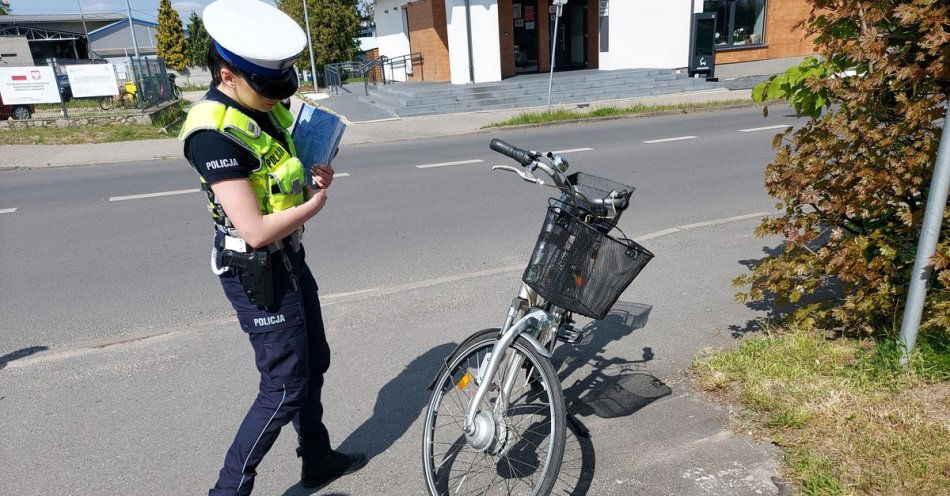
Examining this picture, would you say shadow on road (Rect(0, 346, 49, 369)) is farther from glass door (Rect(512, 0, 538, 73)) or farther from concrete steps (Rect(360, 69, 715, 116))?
glass door (Rect(512, 0, 538, 73))

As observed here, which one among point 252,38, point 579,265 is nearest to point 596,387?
point 579,265

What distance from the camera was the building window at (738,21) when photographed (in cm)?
2356

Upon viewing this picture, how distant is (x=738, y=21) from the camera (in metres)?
23.8

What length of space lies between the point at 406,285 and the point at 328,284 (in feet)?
2.35

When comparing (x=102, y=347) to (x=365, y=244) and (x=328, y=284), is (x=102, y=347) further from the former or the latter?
(x=365, y=244)

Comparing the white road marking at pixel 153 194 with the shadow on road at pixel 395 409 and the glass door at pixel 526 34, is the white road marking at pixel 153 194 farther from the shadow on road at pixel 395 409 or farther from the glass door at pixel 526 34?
the glass door at pixel 526 34

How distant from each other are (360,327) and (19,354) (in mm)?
2310

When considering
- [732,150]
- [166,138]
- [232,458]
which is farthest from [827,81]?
[166,138]

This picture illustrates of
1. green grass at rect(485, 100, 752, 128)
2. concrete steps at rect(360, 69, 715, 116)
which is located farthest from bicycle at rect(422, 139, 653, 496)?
concrete steps at rect(360, 69, 715, 116)

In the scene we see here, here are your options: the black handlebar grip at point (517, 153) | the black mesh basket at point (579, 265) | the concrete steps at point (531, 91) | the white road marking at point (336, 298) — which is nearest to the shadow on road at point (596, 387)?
the black mesh basket at point (579, 265)

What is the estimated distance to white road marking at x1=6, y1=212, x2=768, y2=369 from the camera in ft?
13.8

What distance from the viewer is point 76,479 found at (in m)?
2.94

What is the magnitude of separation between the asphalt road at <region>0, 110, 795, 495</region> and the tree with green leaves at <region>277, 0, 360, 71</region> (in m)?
28.4

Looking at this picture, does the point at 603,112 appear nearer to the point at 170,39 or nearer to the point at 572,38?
the point at 572,38
